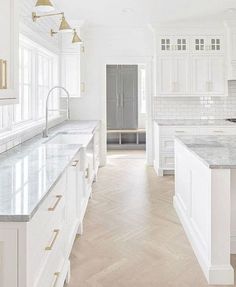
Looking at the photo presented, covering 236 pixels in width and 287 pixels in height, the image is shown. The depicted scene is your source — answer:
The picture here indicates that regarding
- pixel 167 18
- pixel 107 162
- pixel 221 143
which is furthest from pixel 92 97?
pixel 221 143

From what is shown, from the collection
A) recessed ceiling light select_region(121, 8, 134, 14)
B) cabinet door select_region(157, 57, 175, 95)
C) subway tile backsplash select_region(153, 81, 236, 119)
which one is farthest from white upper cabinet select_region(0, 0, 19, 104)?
subway tile backsplash select_region(153, 81, 236, 119)

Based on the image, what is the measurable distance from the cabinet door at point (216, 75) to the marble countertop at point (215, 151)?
2.97m

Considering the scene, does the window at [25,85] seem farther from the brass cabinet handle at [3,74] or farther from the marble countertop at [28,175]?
the brass cabinet handle at [3,74]

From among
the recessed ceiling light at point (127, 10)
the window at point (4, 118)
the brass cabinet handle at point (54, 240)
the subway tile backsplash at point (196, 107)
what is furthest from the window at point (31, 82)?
the subway tile backsplash at point (196, 107)

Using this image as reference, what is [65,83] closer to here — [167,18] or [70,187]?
[167,18]

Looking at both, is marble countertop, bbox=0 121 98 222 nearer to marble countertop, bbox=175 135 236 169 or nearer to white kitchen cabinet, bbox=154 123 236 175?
marble countertop, bbox=175 135 236 169

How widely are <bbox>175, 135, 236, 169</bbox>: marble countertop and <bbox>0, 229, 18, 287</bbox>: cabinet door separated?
1.57 meters

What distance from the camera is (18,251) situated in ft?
4.71

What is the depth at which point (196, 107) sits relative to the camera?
720cm

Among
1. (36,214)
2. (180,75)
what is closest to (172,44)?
(180,75)

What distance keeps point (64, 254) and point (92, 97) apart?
16.7 feet

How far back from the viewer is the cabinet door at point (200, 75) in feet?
22.1

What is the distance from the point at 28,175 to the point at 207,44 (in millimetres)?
5402

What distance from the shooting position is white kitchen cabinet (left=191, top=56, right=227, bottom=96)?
265 inches
